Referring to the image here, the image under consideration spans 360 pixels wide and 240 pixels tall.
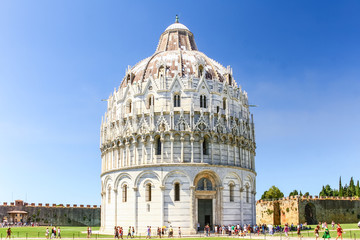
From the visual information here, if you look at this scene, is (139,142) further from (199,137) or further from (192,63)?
(192,63)

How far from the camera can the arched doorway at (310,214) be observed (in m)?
76.6

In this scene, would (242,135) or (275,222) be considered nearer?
(242,135)

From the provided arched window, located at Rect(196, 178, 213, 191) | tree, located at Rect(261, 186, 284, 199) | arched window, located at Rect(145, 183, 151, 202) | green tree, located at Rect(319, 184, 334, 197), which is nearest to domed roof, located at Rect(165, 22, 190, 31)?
arched window, located at Rect(196, 178, 213, 191)

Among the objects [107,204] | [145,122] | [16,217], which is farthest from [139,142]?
[16,217]

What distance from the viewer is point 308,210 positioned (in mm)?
77312

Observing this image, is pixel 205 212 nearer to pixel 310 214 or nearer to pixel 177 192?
pixel 177 192

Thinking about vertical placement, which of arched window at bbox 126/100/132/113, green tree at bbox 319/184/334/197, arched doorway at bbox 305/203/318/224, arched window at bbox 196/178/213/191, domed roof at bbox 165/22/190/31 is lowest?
arched doorway at bbox 305/203/318/224

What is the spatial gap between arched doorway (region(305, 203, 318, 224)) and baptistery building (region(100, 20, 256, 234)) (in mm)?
25196

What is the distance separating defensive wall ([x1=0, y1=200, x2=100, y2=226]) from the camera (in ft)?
250

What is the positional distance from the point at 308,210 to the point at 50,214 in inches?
1957

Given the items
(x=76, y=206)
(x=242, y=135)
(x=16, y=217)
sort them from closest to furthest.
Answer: (x=242, y=135)
(x=16, y=217)
(x=76, y=206)

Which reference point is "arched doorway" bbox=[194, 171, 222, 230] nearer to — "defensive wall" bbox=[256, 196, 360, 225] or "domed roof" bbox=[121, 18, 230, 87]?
"domed roof" bbox=[121, 18, 230, 87]

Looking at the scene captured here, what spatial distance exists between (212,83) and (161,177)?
14.5 m

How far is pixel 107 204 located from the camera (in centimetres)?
5553
